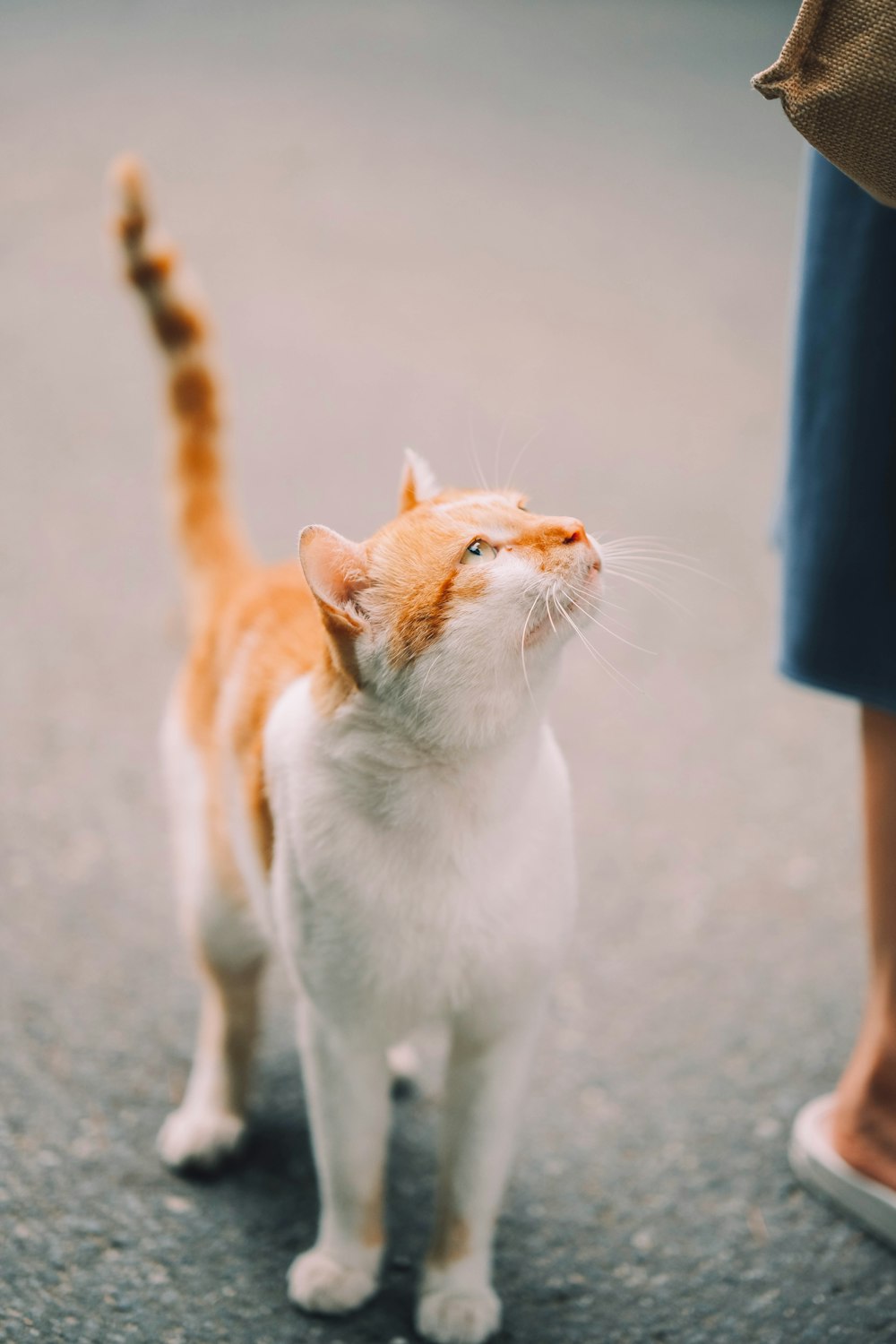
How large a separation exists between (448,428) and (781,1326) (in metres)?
2.17

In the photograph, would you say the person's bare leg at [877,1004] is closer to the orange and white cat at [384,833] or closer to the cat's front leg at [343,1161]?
the orange and white cat at [384,833]

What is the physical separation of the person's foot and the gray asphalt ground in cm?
8

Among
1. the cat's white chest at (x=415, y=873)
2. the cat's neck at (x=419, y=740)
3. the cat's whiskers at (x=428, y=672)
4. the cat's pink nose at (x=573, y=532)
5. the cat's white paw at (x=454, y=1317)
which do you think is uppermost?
the cat's pink nose at (x=573, y=532)

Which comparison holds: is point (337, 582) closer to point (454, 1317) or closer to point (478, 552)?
point (478, 552)

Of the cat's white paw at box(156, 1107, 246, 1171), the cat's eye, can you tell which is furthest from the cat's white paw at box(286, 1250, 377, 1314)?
the cat's eye

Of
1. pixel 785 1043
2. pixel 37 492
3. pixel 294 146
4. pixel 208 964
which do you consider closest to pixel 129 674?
pixel 37 492

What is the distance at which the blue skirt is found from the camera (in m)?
1.16

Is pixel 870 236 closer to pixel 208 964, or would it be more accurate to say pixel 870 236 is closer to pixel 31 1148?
pixel 208 964

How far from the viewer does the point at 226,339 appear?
330 cm

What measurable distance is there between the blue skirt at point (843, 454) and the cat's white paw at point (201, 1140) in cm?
81

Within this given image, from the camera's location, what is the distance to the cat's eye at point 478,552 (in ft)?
3.08

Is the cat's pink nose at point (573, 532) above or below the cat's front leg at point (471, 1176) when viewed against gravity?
above

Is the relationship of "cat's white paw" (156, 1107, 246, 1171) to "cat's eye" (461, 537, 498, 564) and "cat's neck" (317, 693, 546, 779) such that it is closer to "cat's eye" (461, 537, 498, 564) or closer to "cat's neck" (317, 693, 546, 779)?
"cat's neck" (317, 693, 546, 779)

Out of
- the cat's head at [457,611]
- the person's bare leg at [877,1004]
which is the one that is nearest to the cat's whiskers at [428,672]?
the cat's head at [457,611]
